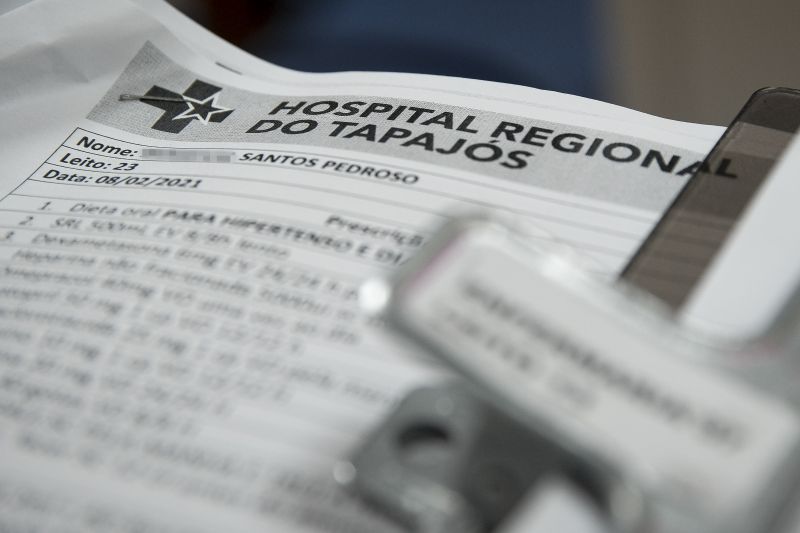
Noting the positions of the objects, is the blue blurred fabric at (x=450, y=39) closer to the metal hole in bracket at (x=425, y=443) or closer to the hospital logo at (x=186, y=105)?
the hospital logo at (x=186, y=105)

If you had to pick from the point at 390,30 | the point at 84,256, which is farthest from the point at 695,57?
the point at 84,256

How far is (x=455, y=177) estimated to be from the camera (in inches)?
12.3

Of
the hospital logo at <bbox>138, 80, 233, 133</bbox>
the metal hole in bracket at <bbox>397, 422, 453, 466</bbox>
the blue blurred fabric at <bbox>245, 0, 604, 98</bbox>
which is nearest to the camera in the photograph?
the metal hole in bracket at <bbox>397, 422, 453, 466</bbox>

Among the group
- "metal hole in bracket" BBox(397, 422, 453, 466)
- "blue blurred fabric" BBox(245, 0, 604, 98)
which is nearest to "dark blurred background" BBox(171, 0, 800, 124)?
A: "blue blurred fabric" BBox(245, 0, 604, 98)

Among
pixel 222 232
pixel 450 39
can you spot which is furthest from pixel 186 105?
pixel 450 39

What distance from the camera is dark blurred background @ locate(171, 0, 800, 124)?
0.50m

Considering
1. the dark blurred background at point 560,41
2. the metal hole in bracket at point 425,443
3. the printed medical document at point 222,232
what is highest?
the printed medical document at point 222,232

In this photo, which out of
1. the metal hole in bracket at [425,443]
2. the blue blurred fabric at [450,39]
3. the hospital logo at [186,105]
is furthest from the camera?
the blue blurred fabric at [450,39]

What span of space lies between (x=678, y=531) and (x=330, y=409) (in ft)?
0.30

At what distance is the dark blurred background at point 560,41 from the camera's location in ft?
1.64

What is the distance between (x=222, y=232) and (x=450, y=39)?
0.32 meters

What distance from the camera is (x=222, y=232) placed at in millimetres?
297

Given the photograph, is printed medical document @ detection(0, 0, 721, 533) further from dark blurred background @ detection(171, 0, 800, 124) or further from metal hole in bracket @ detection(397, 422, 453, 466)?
dark blurred background @ detection(171, 0, 800, 124)

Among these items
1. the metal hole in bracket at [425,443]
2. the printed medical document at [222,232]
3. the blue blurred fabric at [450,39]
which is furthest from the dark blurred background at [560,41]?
the metal hole in bracket at [425,443]
